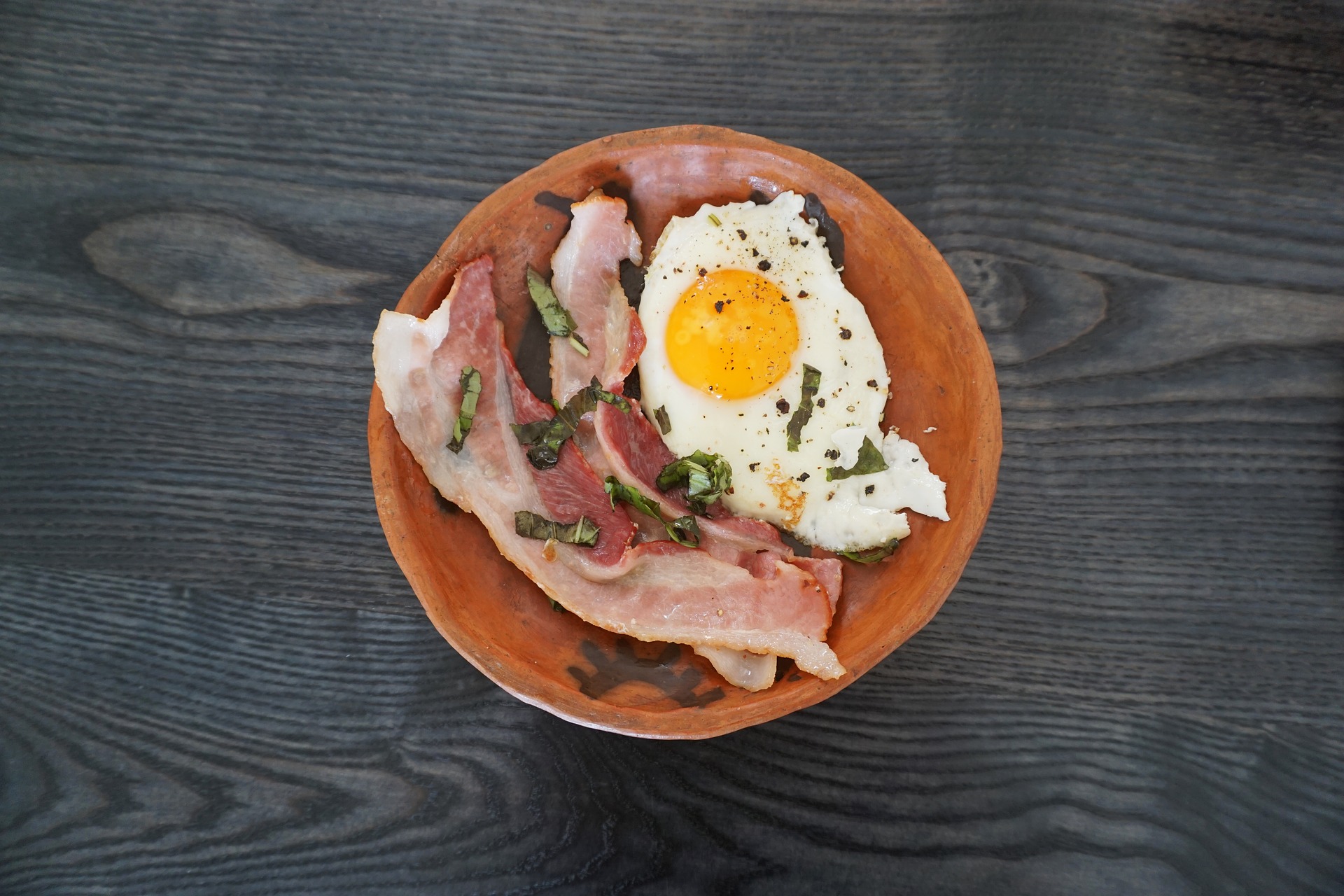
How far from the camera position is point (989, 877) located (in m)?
2.17

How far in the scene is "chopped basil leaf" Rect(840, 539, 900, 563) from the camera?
6.64 feet

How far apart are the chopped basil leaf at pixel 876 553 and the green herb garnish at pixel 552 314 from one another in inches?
36.5

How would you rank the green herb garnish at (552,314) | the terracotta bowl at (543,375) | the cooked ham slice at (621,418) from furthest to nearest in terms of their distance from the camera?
the green herb garnish at (552,314), the cooked ham slice at (621,418), the terracotta bowl at (543,375)

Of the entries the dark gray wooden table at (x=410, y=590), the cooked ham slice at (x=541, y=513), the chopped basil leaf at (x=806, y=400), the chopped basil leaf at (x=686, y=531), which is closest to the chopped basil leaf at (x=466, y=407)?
the cooked ham slice at (x=541, y=513)

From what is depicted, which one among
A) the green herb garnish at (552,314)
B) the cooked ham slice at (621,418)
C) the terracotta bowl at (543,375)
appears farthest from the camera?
the green herb garnish at (552,314)

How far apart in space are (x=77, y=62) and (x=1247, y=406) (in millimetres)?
3852

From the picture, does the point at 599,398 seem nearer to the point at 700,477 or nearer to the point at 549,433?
the point at 549,433

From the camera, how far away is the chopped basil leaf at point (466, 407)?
2.00 meters

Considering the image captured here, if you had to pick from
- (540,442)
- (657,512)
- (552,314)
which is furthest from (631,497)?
(552,314)

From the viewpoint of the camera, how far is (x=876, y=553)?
2033 mm

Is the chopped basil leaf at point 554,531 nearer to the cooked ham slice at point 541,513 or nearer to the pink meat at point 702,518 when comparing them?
the cooked ham slice at point 541,513

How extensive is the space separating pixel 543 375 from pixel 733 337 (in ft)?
1.85

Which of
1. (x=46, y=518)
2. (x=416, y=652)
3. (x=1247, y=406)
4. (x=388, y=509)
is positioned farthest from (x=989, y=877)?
(x=46, y=518)

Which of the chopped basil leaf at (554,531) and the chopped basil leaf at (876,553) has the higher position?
the chopped basil leaf at (876,553)
